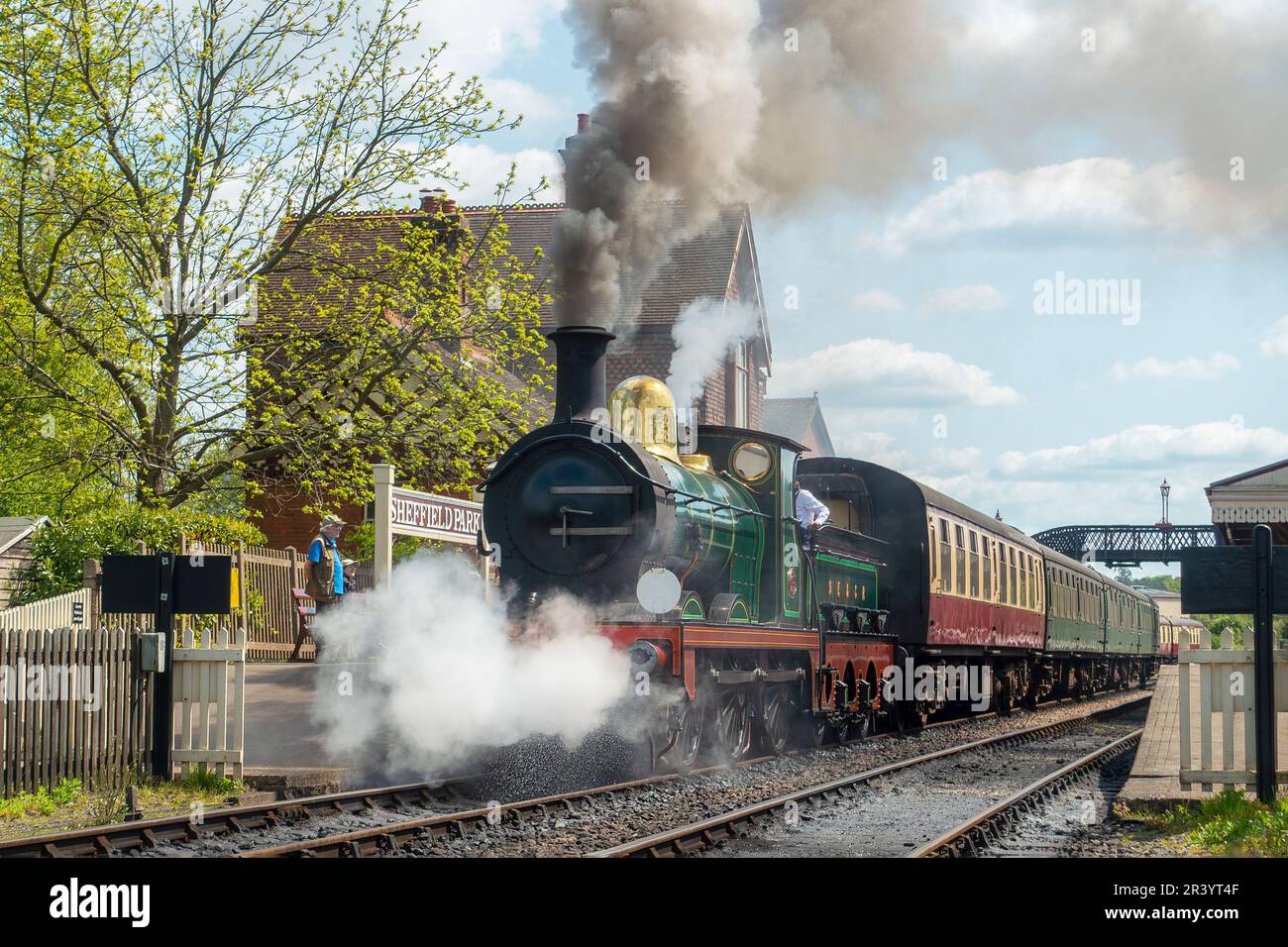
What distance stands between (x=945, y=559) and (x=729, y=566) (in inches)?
259

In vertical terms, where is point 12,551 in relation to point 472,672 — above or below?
above

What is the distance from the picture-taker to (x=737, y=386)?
122 ft

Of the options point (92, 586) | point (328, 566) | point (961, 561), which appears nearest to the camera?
point (92, 586)

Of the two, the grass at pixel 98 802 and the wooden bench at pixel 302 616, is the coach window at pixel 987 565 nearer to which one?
the wooden bench at pixel 302 616

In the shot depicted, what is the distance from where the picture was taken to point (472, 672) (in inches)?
427

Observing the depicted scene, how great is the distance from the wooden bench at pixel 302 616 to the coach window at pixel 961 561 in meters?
8.65

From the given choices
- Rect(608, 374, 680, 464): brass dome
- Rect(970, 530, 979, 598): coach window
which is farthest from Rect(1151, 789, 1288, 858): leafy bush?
Rect(970, 530, 979, 598): coach window

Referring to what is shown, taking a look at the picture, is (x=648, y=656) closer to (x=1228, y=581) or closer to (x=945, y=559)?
(x=1228, y=581)

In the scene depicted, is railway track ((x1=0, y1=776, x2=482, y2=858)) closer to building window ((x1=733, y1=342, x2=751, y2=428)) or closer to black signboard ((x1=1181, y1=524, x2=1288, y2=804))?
black signboard ((x1=1181, y1=524, x2=1288, y2=804))

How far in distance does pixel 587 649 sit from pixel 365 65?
1070 cm

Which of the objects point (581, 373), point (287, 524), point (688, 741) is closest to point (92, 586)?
point (581, 373)
